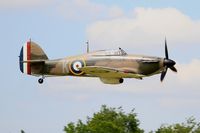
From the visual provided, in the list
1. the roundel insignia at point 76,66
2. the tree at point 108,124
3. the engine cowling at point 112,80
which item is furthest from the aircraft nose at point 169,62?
the tree at point 108,124

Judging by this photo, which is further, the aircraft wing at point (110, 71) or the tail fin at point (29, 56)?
the tail fin at point (29, 56)

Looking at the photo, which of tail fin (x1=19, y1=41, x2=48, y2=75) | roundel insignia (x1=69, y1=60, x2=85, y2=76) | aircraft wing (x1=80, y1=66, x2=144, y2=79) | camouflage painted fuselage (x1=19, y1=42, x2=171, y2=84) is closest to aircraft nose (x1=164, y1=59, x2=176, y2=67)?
camouflage painted fuselage (x1=19, y1=42, x2=171, y2=84)

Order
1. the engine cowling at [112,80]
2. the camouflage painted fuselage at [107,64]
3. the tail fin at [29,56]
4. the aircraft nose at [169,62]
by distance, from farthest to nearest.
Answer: the tail fin at [29,56] → the engine cowling at [112,80] → the aircraft nose at [169,62] → the camouflage painted fuselage at [107,64]

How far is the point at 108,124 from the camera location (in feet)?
333

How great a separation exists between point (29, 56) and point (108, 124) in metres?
36.2

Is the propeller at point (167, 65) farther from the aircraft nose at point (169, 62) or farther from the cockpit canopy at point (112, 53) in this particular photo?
the cockpit canopy at point (112, 53)

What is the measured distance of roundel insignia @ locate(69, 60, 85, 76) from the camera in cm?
6350

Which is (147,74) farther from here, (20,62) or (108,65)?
(20,62)

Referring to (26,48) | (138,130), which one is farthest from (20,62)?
(138,130)

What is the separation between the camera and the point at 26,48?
219 feet

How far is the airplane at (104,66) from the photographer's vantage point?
62094mm

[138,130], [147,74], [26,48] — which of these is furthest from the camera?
[138,130]

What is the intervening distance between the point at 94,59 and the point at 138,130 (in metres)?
36.8

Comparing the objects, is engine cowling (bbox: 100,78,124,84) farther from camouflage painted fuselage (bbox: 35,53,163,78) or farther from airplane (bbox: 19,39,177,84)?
camouflage painted fuselage (bbox: 35,53,163,78)
